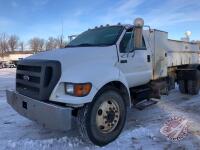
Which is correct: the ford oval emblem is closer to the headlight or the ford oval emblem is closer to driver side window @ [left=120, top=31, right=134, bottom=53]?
the headlight

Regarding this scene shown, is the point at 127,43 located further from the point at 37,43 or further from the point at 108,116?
the point at 37,43

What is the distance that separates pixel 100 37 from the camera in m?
5.88

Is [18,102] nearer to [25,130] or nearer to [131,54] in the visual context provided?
[25,130]

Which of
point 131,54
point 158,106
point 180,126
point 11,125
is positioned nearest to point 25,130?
point 11,125

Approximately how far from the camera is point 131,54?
571 centimetres

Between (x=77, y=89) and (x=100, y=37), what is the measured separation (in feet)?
6.74

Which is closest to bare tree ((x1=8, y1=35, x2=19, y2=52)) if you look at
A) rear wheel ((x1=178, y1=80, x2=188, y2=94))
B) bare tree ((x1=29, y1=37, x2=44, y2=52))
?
Result: bare tree ((x1=29, y1=37, x2=44, y2=52))

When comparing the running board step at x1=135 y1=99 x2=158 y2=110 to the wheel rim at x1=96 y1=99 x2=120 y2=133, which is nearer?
the wheel rim at x1=96 y1=99 x2=120 y2=133

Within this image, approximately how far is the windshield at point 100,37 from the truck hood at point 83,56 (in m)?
0.34

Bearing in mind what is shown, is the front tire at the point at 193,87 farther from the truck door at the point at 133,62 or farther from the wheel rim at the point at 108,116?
the wheel rim at the point at 108,116

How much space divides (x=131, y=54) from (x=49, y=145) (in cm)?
260

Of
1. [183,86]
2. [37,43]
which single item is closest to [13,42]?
[37,43]

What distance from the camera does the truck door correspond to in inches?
216

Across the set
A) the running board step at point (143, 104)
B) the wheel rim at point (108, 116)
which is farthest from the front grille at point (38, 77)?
the running board step at point (143, 104)
